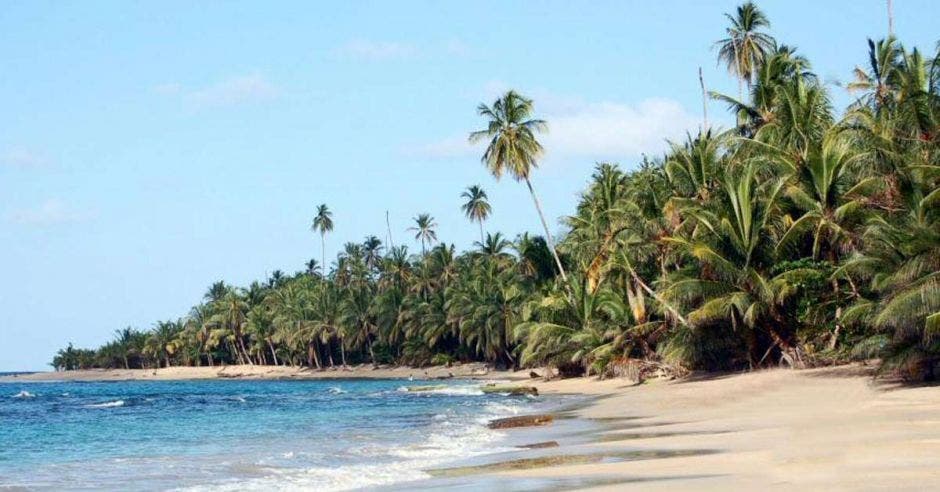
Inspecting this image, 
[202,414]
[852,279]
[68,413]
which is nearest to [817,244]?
[852,279]

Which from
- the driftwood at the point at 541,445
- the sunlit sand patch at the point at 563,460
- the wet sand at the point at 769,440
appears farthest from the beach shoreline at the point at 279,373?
the sunlit sand patch at the point at 563,460

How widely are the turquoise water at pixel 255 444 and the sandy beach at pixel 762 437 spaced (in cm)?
328

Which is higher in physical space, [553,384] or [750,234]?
[750,234]

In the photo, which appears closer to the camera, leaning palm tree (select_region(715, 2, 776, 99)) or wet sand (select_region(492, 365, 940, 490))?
wet sand (select_region(492, 365, 940, 490))

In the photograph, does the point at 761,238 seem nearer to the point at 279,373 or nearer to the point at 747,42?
the point at 747,42

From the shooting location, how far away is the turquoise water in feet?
61.9

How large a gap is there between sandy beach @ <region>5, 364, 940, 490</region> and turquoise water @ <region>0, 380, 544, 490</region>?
10.8 ft

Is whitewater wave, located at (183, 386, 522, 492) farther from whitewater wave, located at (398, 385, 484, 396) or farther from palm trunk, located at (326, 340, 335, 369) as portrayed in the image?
palm trunk, located at (326, 340, 335, 369)

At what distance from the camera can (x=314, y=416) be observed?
40125 millimetres

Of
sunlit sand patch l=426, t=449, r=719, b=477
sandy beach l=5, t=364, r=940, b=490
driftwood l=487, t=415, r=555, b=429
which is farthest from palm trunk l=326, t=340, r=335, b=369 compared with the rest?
sunlit sand patch l=426, t=449, r=719, b=477

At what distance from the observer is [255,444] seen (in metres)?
27.8

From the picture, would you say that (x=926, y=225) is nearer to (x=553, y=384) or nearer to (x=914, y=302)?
(x=914, y=302)

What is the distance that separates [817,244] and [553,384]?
2175 centimetres

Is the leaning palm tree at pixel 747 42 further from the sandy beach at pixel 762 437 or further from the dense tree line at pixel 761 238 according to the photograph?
the sandy beach at pixel 762 437
